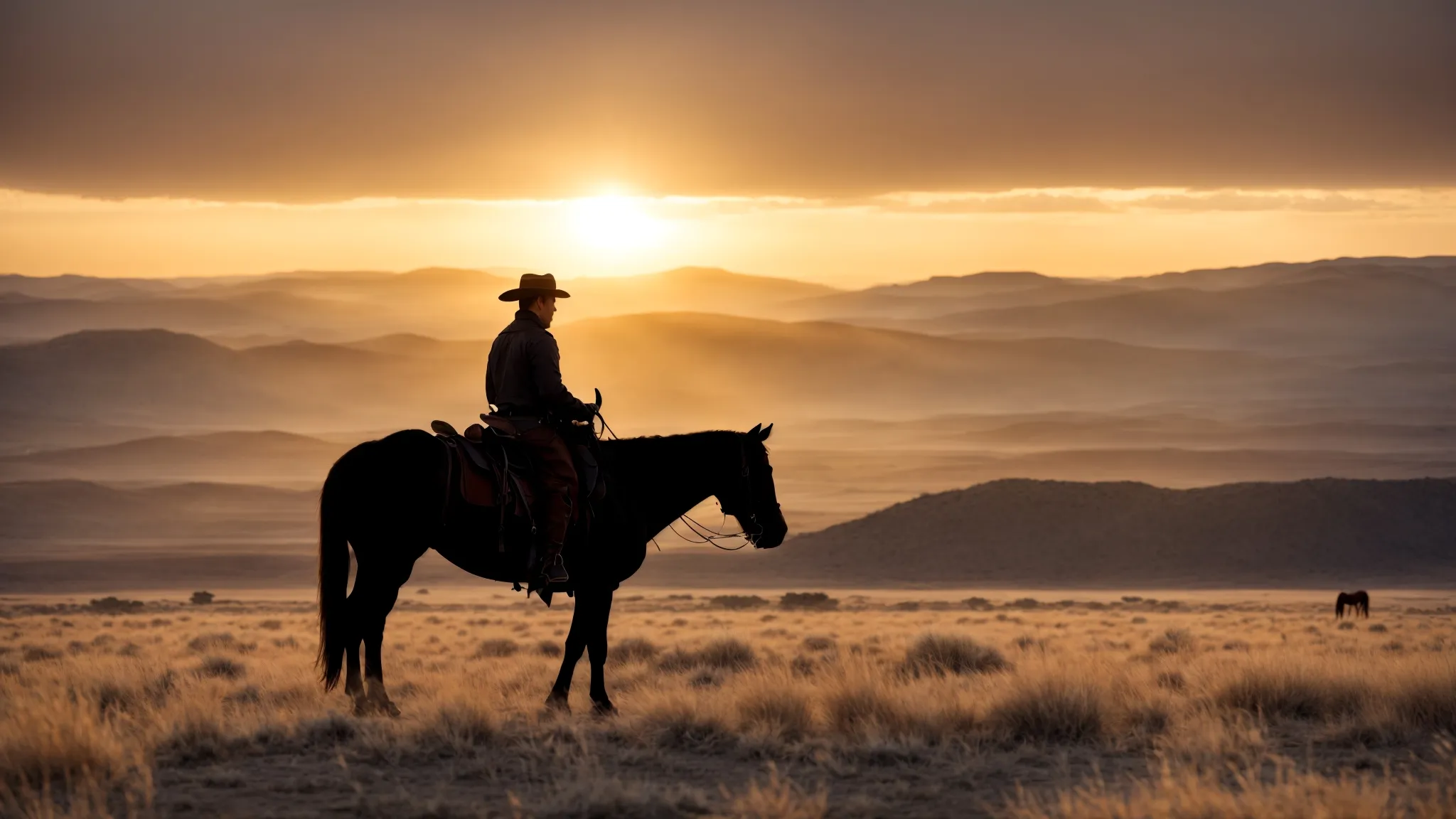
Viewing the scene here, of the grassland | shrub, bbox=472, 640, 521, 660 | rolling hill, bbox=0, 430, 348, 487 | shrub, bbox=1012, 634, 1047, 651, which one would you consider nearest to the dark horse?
the grassland

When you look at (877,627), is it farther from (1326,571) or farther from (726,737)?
(1326,571)

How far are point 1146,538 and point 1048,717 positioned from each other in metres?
75.2

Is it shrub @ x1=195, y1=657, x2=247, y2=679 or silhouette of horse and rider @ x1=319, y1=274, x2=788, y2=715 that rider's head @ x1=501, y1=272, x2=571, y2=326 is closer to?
silhouette of horse and rider @ x1=319, y1=274, x2=788, y2=715

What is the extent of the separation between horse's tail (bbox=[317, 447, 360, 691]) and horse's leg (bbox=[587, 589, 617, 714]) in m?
1.91

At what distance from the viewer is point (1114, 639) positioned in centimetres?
2645

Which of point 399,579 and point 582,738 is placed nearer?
point 582,738

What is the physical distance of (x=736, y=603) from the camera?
159ft

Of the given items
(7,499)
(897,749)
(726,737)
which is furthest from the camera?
(7,499)

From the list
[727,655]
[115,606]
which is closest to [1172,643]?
[727,655]

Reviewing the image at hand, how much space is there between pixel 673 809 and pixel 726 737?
7.52 ft

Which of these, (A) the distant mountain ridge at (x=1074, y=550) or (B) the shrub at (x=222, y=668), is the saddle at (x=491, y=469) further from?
(A) the distant mountain ridge at (x=1074, y=550)

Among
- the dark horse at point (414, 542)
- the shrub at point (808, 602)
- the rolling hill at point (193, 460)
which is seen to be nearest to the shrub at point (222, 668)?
the dark horse at point (414, 542)

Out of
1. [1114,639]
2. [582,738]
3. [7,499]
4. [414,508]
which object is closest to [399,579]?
[414,508]

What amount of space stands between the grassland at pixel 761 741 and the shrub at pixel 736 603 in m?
29.0
